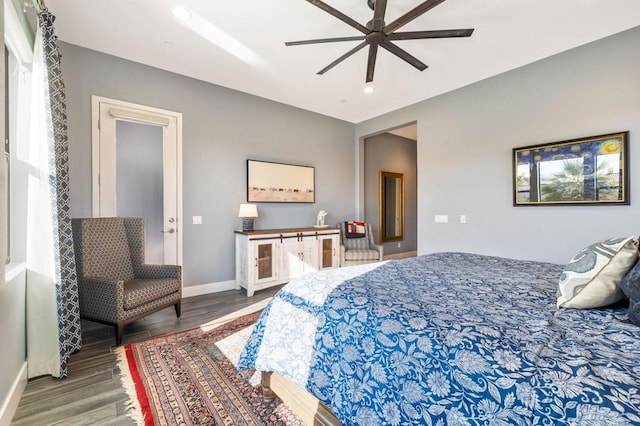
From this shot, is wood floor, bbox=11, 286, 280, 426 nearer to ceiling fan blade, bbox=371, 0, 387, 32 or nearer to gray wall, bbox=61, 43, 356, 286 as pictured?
gray wall, bbox=61, 43, 356, 286

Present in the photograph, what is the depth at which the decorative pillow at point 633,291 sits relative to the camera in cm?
99

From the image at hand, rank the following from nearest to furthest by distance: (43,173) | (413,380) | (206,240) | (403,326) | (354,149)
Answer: (413,380)
(403,326)
(43,173)
(206,240)
(354,149)

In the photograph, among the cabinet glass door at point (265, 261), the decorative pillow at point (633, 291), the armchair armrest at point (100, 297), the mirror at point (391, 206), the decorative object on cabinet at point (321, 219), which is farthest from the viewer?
the mirror at point (391, 206)

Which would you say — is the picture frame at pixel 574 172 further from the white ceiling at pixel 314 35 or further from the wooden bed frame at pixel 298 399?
the wooden bed frame at pixel 298 399

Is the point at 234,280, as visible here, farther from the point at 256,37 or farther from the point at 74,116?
the point at 256,37

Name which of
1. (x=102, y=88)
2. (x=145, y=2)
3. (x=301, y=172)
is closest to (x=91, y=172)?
(x=102, y=88)

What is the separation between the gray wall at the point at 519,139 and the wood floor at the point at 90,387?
3.50m

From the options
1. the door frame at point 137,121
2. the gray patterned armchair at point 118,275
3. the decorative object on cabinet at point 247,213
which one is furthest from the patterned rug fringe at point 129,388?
the decorative object on cabinet at point 247,213

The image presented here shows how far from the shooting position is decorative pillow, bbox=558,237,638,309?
1.13 meters

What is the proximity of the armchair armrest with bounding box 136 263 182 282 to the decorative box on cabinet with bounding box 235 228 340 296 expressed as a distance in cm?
98

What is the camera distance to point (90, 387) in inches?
72.5

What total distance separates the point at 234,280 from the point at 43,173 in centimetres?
256

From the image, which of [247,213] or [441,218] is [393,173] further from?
[247,213]

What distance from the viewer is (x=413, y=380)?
3.18ft
